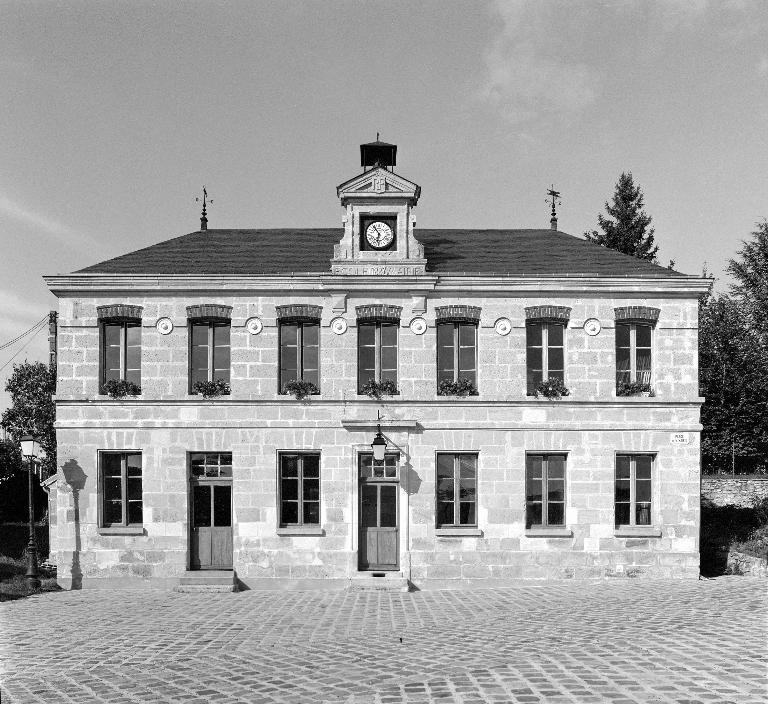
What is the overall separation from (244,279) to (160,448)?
4.66m

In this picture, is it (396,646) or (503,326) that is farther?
(503,326)

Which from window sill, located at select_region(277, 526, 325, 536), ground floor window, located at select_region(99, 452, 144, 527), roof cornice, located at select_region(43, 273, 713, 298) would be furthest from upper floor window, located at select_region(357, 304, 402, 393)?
ground floor window, located at select_region(99, 452, 144, 527)

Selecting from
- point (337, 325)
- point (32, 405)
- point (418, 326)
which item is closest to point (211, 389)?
point (337, 325)

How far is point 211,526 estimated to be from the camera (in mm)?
20109

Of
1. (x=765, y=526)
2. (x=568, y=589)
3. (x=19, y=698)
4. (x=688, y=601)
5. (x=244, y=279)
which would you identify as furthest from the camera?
(x=765, y=526)

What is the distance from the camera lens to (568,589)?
18.9 m

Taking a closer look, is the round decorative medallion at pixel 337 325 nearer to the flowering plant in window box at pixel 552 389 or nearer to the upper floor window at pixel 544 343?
the upper floor window at pixel 544 343

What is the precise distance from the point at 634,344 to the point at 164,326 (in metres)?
11.8

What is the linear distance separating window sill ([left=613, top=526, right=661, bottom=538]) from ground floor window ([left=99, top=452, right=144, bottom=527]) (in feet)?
38.4

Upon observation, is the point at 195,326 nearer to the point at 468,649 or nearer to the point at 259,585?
the point at 259,585

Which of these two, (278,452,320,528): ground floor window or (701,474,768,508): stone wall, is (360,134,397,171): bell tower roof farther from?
(701,474,768,508): stone wall

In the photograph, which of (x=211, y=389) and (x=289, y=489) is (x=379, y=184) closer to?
(x=211, y=389)

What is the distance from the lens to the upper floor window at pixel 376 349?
A: 66.9ft

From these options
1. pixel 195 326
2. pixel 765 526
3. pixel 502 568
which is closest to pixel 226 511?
pixel 195 326
